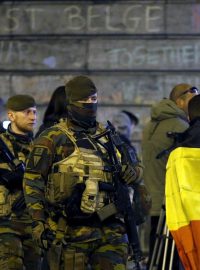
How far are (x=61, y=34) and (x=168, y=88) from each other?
1532mm

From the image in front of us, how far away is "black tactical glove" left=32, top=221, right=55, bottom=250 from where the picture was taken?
5.84 metres

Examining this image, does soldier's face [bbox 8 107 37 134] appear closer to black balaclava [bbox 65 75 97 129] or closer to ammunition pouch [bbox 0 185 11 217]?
ammunition pouch [bbox 0 185 11 217]

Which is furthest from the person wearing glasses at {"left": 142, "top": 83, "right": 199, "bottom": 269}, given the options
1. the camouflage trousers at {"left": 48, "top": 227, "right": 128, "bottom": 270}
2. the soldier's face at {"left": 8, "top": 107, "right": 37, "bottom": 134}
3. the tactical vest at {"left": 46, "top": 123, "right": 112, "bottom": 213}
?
the camouflage trousers at {"left": 48, "top": 227, "right": 128, "bottom": 270}

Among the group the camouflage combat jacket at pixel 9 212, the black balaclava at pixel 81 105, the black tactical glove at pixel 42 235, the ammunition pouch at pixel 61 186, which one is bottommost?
the camouflage combat jacket at pixel 9 212

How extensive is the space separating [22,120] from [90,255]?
1.77 m

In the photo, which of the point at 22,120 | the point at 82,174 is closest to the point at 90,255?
the point at 82,174

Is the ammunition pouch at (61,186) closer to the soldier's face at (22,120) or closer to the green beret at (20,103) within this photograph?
the soldier's face at (22,120)

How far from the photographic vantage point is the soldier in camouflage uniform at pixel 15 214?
7094 mm

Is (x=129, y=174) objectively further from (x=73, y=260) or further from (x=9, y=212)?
(x=9, y=212)

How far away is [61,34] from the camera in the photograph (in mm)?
12594

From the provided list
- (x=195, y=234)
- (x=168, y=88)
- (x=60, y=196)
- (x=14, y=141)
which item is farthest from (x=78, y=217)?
(x=168, y=88)

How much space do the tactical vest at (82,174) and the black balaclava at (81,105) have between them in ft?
0.38

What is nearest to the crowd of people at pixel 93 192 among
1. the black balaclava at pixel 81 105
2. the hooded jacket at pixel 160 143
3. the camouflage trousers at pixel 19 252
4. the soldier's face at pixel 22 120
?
the black balaclava at pixel 81 105

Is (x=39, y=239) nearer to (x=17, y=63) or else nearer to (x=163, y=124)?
(x=163, y=124)
